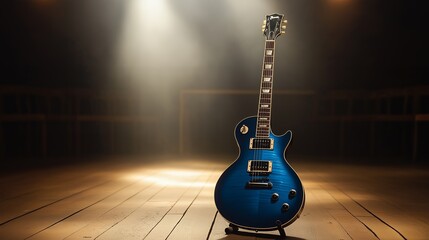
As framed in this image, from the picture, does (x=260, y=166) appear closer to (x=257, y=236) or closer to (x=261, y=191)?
(x=261, y=191)

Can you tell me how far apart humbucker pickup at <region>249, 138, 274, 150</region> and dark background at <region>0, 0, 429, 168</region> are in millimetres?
4940

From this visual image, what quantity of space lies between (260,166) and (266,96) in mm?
434

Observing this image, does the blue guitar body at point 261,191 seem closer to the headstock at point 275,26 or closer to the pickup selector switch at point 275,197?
the pickup selector switch at point 275,197

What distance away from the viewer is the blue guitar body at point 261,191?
7.34 feet

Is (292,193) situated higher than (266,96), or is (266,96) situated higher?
(266,96)

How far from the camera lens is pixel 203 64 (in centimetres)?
784

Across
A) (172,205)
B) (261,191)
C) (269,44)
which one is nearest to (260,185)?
(261,191)

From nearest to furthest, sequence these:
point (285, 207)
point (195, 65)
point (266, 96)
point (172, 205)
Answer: point (285, 207) → point (266, 96) → point (172, 205) → point (195, 65)

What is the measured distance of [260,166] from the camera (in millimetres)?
2369

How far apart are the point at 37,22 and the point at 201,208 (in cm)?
578

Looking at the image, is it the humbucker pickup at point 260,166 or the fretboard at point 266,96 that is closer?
the humbucker pickup at point 260,166

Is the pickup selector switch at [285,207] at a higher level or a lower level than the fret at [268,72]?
lower

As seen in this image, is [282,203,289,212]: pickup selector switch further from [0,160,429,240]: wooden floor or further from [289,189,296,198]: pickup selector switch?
[0,160,429,240]: wooden floor

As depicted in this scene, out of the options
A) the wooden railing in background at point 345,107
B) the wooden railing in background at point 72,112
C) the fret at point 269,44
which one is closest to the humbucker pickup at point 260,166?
the fret at point 269,44
